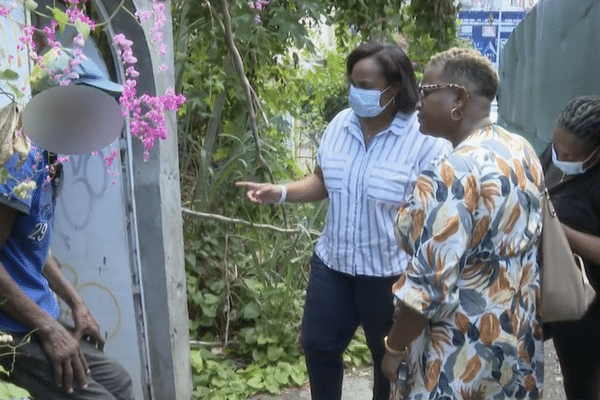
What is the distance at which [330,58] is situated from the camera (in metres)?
7.24

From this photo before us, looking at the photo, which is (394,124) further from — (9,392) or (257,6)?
(9,392)

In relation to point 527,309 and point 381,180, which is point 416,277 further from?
point 381,180

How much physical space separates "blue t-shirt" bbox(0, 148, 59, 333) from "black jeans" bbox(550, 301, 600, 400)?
198cm

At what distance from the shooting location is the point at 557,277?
253 cm

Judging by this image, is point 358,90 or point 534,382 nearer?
point 534,382

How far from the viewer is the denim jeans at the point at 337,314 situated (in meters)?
3.47

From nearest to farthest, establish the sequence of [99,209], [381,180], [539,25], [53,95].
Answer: [53,95]
[381,180]
[99,209]
[539,25]

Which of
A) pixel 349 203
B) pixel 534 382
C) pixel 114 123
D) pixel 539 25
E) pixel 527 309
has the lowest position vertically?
pixel 534 382

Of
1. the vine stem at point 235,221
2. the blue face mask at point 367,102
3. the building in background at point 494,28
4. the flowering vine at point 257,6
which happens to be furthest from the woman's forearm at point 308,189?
the building in background at point 494,28

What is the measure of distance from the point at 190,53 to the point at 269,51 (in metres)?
0.55

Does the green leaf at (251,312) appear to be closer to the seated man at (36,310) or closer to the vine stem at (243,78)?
the vine stem at (243,78)

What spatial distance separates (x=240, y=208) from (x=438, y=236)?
327 centimetres

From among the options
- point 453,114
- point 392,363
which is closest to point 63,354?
point 392,363

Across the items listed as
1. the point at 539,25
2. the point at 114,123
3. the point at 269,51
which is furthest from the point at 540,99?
the point at 114,123
